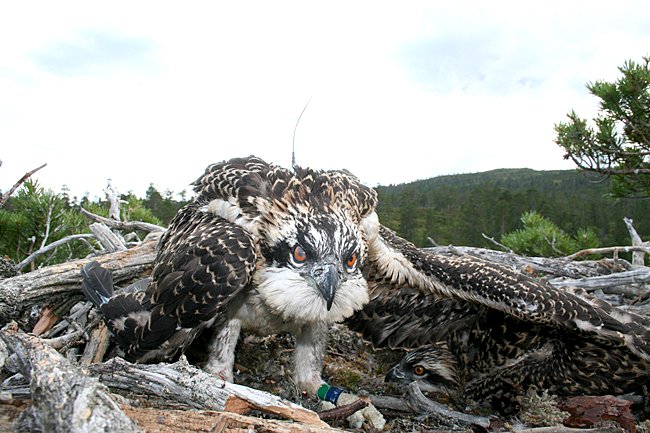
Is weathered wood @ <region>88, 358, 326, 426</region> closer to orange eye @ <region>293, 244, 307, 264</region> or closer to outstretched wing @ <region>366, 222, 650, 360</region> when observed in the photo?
orange eye @ <region>293, 244, 307, 264</region>

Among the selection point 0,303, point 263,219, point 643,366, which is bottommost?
point 643,366

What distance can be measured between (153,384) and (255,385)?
134 centimetres

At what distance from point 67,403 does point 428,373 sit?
2.95 meters

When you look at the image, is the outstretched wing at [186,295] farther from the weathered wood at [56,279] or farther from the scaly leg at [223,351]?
the weathered wood at [56,279]

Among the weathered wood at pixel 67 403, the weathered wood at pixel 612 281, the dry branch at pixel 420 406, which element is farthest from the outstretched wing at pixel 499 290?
the weathered wood at pixel 67 403

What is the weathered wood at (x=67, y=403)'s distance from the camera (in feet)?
5.32

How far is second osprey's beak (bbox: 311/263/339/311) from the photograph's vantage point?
3125 millimetres

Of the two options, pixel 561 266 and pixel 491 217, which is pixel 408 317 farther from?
pixel 491 217

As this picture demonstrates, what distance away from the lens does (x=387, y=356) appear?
4508 millimetres

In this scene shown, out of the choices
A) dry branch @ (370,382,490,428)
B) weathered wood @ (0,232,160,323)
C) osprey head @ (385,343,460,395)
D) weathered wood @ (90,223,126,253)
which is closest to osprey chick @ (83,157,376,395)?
weathered wood @ (0,232,160,323)

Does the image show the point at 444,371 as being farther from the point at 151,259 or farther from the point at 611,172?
the point at 611,172

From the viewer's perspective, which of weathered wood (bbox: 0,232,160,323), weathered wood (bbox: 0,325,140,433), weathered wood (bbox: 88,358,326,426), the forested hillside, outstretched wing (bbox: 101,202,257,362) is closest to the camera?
weathered wood (bbox: 0,325,140,433)

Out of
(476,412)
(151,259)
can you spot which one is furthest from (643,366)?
(151,259)

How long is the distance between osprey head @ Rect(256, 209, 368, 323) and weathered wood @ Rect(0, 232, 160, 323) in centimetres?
180
